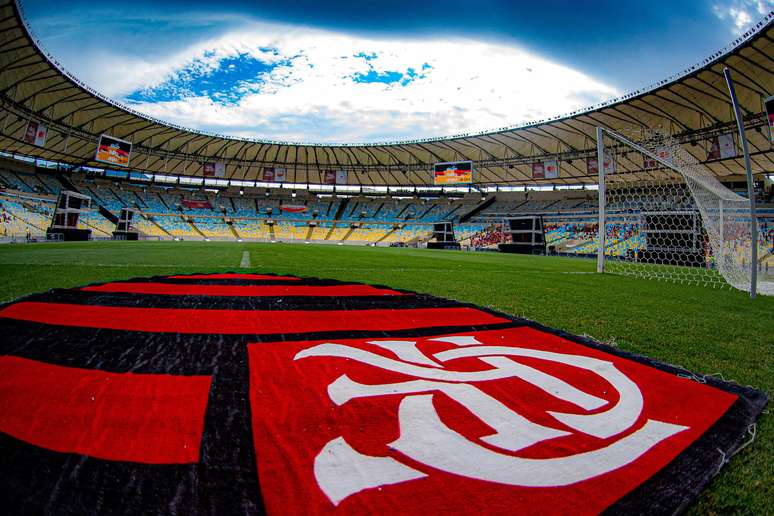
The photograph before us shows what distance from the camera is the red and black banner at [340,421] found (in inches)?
30.5

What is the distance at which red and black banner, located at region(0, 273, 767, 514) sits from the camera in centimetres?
78

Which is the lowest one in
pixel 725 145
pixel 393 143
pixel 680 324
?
pixel 680 324

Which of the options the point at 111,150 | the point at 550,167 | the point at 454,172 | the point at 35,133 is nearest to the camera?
the point at 35,133

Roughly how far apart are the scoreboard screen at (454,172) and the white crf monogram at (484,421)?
31.7m

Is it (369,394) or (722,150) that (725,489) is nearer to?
(369,394)

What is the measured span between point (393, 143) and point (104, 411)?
114 feet

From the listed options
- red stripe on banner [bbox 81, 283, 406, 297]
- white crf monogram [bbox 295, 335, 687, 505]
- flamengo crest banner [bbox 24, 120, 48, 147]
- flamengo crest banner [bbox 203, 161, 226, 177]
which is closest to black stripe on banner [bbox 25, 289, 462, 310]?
red stripe on banner [bbox 81, 283, 406, 297]

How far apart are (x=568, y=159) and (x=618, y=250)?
16.8 meters

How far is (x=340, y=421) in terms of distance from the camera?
3.60 ft

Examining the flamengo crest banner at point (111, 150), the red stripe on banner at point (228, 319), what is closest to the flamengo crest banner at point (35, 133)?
the flamengo crest banner at point (111, 150)

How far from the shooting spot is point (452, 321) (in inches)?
99.3

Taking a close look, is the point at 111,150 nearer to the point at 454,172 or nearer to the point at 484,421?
the point at 454,172

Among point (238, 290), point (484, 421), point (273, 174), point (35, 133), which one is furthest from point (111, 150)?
point (484, 421)

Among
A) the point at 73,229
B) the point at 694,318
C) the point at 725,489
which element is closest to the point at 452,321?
the point at 725,489
